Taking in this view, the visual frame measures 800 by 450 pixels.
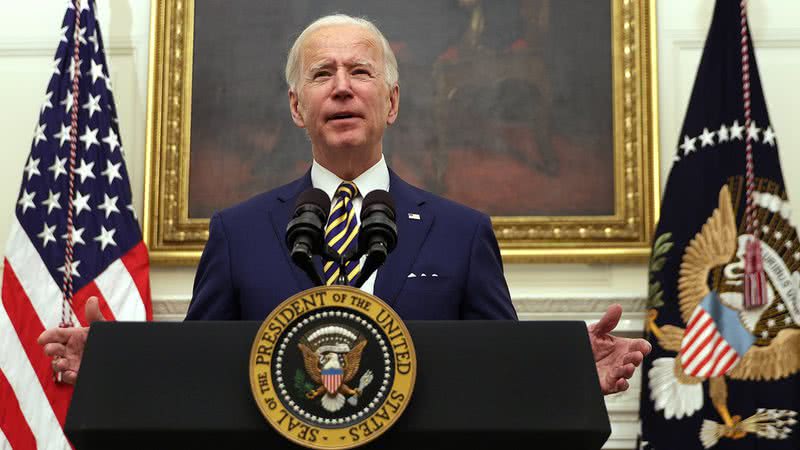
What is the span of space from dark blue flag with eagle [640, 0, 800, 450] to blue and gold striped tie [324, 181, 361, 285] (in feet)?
9.04

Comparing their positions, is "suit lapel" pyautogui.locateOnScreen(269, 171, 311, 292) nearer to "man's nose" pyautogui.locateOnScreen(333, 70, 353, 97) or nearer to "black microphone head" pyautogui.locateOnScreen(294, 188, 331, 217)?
"man's nose" pyautogui.locateOnScreen(333, 70, 353, 97)

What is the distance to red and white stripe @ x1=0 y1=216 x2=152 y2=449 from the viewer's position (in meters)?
5.07

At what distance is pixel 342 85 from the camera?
2859mm

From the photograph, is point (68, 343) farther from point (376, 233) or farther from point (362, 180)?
point (362, 180)

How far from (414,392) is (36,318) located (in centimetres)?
380

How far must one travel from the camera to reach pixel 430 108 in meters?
5.77

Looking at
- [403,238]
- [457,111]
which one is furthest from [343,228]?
[457,111]

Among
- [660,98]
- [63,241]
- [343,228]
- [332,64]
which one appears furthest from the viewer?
[660,98]

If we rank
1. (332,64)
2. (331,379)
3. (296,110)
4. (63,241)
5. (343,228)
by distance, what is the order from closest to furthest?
(331,379)
(343,228)
(332,64)
(296,110)
(63,241)

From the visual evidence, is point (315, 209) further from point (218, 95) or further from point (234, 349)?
point (218, 95)

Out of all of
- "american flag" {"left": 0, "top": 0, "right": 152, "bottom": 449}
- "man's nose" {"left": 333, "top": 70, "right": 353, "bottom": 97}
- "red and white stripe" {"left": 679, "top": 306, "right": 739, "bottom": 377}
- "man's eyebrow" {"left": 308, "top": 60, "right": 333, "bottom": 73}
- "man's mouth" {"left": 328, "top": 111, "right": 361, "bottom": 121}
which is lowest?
"red and white stripe" {"left": 679, "top": 306, "right": 739, "bottom": 377}

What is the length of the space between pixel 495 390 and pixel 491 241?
1.01 metres

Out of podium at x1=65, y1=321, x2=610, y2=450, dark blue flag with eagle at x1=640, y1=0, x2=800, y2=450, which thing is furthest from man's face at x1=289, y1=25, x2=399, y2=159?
dark blue flag with eagle at x1=640, y1=0, x2=800, y2=450

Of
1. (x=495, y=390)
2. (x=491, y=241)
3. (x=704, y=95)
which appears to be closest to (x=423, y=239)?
(x=491, y=241)
